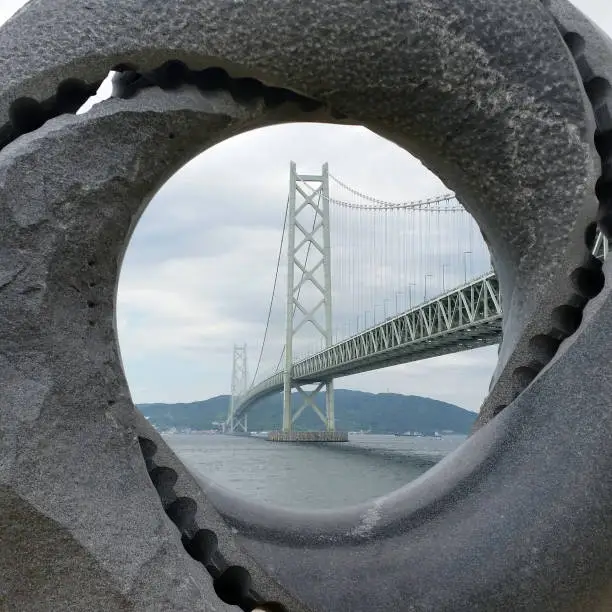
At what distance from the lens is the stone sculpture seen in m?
0.96

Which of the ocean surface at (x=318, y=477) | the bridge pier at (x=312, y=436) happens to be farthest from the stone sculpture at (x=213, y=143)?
the bridge pier at (x=312, y=436)

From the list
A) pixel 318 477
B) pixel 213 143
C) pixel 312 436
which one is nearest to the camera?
pixel 213 143

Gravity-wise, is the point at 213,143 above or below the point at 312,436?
above

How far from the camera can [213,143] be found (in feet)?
3.81

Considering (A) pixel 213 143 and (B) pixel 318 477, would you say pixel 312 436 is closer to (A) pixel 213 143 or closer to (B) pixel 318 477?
(B) pixel 318 477

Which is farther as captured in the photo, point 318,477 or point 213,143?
point 318,477

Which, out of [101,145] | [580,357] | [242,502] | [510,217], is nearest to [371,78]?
[510,217]

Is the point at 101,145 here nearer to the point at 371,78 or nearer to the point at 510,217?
the point at 371,78

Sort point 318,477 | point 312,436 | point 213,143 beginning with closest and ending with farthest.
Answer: point 213,143 → point 318,477 → point 312,436

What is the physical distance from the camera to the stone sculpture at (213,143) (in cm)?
96

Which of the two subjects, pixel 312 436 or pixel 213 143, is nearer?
pixel 213 143

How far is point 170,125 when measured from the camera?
106cm

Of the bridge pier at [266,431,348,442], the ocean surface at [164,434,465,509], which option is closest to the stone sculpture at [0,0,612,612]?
the ocean surface at [164,434,465,509]

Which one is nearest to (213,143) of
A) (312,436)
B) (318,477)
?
(318,477)
